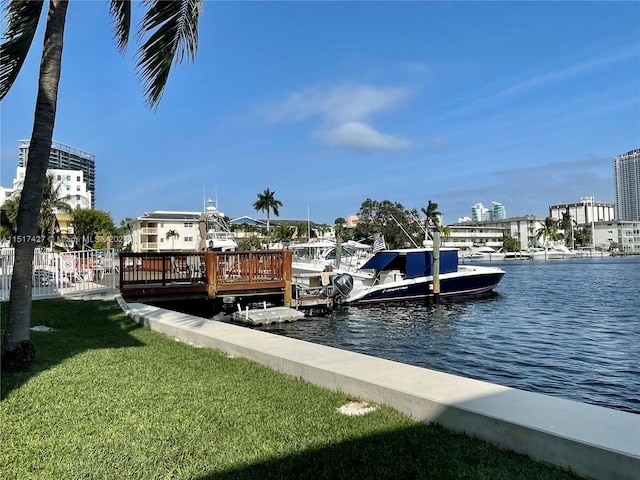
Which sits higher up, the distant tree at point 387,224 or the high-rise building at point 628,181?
the high-rise building at point 628,181

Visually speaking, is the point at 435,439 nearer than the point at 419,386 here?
Yes

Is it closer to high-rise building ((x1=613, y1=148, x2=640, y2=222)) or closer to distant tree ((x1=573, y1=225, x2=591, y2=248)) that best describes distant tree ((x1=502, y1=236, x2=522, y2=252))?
high-rise building ((x1=613, y1=148, x2=640, y2=222))

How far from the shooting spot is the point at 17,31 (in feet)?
22.8

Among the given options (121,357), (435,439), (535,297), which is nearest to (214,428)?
(435,439)

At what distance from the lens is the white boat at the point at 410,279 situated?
24766mm

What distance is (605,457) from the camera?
3354mm

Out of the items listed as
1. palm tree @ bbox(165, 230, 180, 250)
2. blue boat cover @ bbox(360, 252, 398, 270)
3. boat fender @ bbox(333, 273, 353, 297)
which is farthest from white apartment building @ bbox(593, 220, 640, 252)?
boat fender @ bbox(333, 273, 353, 297)

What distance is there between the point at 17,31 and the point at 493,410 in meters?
8.03

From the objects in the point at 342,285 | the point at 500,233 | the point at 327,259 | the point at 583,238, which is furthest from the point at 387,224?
the point at 583,238

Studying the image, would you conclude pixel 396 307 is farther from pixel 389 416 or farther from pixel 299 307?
pixel 389 416

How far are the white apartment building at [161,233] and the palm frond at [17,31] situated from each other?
80.4m

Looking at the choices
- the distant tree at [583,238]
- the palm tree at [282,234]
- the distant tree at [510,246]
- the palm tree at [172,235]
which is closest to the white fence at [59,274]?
the palm tree at [172,235]

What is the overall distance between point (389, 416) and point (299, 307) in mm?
16828

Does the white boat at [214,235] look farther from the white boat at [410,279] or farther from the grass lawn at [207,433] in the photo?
the grass lawn at [207,433]
